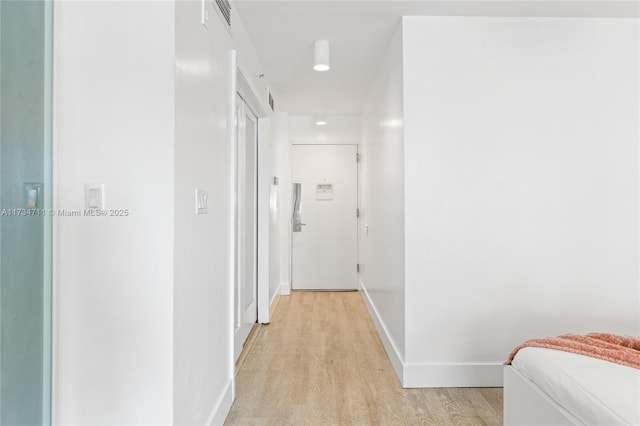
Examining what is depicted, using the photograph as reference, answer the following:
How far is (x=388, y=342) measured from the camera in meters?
3.00

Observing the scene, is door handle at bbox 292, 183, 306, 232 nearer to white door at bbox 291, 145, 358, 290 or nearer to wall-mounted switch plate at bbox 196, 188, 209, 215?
white door at bbox 291, 145, 358, 290

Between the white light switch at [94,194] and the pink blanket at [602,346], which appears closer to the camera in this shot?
the pink blanket at [602,346]

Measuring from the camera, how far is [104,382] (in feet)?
4.58

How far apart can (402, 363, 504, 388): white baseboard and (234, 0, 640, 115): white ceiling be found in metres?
2.22

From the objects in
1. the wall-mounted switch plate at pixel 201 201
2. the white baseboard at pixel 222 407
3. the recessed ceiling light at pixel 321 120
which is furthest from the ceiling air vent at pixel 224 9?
the recessed ceiling light at pixel 321 120

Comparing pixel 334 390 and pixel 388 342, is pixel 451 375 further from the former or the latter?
pixel 334 390

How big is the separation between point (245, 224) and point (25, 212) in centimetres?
204

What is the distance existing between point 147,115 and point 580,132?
2542 millimetres

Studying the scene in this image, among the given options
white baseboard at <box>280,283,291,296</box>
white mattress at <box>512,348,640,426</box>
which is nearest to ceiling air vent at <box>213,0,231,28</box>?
white mattress at <box>512,348,640,426</box>

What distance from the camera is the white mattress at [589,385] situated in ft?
3.48

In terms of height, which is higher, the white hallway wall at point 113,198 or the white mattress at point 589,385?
the white hallway wall at point 113,198

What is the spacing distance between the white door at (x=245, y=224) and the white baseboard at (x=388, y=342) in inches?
44.6

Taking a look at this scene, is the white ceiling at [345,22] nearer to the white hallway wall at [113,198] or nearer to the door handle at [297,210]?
the white hallway wall at [113,198]

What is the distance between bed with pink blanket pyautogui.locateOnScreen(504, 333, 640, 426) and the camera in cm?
109
